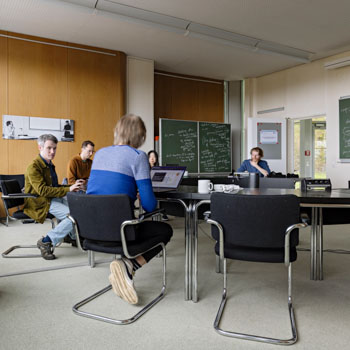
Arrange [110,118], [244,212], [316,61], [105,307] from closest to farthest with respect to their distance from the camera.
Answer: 1. [244,212]
2. [105,307]
3. [110,118]
4. [316,61]

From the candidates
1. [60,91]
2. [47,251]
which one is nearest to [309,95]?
[60,91]

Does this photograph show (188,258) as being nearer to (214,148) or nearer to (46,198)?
(46,198)

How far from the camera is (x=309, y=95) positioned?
700 centimetres

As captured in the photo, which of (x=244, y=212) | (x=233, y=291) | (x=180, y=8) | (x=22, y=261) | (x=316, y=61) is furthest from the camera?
(x=316, y=61)

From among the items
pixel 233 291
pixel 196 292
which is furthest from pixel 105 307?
pixel 233 291

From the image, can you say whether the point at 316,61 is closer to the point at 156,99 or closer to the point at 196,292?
the point at 156,99

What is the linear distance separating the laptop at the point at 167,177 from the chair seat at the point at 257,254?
2.56 feet

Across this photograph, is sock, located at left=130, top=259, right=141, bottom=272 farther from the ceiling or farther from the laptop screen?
the ceiling

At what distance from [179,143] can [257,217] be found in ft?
19.0

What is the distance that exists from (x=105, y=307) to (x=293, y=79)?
267 inches

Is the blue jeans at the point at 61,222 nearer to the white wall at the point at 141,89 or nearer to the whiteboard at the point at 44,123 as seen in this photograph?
the whiteboard at the point at 44,123

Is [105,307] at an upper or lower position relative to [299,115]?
lower

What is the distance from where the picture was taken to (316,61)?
22.5 feet

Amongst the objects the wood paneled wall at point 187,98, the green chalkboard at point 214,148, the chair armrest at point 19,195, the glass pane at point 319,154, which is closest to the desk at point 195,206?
the chair armrest at point 19,195
